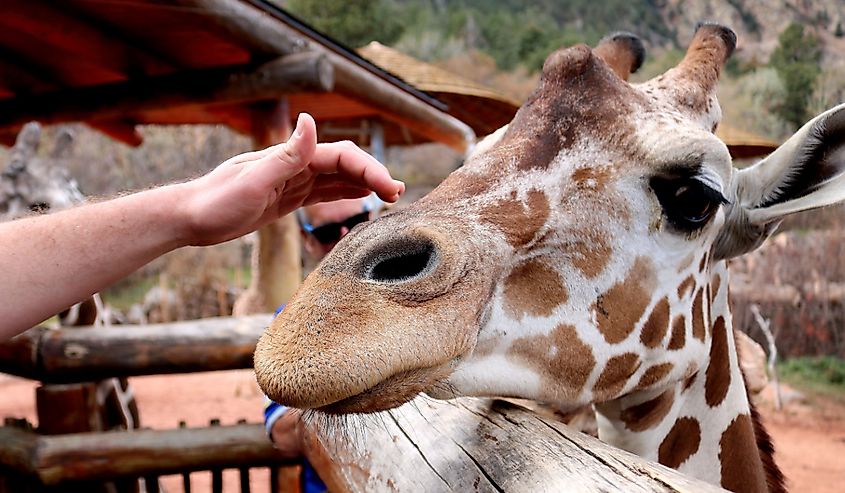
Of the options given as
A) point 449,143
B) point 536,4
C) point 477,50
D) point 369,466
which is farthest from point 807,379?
point 536,4

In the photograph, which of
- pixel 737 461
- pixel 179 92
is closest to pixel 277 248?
pixel 179 92

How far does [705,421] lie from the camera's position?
1910 millimetres

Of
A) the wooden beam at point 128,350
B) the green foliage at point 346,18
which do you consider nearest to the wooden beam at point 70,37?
the wooden beam at point 128,350

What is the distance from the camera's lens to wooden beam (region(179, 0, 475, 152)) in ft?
13.8

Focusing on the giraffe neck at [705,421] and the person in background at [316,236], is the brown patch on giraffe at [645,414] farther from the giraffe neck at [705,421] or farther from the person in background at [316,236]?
the person in background at [316,236]

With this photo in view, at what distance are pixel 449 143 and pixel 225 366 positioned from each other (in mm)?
5714

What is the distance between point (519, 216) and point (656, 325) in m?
0.49

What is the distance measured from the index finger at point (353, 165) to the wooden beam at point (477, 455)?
0.51 metres

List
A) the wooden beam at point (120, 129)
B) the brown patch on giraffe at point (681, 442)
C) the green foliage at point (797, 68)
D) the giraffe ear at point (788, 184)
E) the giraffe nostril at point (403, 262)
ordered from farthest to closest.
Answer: the green foliage at point (797, 68), the wooden beam at point (120, 129), the brown patch on giraffe at point (681, 442), the giraffe ear at point (788, 184), the giraffe nostril at point (403, 262)

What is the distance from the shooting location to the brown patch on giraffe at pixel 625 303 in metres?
1.53

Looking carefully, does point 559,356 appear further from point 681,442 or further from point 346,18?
point 346,18

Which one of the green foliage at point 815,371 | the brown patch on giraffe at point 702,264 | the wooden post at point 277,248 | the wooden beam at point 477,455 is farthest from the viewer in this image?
the green foliage at point 815,371

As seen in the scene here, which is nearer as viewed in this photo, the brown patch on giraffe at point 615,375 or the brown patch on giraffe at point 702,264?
the brown patch on giraffe at point 615,375

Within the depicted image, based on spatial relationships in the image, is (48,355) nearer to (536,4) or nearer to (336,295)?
(336,295)
